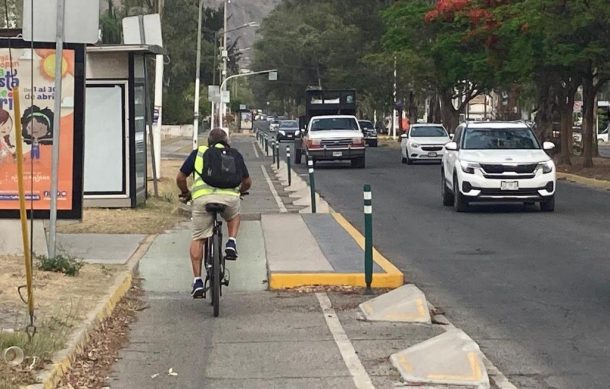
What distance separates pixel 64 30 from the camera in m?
10.9

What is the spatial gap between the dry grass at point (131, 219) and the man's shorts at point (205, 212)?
6.14 metres

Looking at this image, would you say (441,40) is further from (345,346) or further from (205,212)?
(345,346)

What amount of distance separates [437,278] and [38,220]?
469 cm

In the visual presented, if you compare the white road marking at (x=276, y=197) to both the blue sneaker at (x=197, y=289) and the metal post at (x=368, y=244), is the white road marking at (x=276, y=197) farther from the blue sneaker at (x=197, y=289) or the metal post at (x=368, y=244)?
the blue sneaker at (x=197, y=289)

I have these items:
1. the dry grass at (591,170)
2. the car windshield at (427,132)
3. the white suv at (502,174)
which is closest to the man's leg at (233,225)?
the white suv at (502,174)

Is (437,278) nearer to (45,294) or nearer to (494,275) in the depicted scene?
(494,275)

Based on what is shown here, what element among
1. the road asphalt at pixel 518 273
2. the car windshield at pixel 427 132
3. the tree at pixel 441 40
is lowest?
the road asphalt at pixel 518 273

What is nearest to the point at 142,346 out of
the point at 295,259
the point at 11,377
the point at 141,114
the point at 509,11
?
the point at 11,377

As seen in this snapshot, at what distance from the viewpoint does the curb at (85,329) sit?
7223mm

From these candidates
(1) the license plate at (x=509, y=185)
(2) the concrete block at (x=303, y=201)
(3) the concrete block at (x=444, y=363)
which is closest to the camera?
(3) the concrete block at (x=444, y=363)

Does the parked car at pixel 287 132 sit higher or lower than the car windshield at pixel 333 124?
lower

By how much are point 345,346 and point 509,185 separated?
1223 centimetres

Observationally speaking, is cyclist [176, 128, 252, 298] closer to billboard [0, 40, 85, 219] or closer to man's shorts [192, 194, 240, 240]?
man's shorts [192, 194, 240, 240]

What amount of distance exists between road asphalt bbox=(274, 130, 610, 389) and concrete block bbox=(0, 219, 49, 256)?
168 inches
